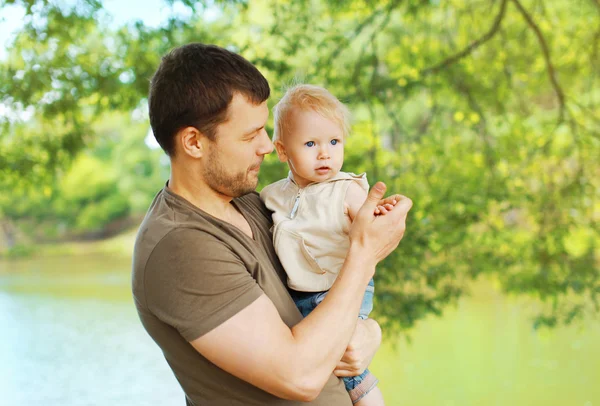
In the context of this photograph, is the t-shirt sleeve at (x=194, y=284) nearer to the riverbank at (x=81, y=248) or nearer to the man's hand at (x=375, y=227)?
the man's hand at (x=375, y=227)

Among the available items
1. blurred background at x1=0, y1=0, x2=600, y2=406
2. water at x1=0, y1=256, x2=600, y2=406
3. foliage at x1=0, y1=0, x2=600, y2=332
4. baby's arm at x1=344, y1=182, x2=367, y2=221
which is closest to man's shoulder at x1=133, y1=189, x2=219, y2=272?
baby's arm at x1=344, y1=182, x2=367, y2=221

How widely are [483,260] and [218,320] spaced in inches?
142

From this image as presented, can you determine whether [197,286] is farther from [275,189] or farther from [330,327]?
[275,189]

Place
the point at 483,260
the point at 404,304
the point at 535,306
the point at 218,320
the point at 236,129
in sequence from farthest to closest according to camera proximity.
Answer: the point at 535,306
the point at 483,260
the point at 404,304
the point at 236,129
the point at 218,320

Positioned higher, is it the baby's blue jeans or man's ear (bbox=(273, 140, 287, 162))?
man's ear (bbox=(273, 140, 287, 162))

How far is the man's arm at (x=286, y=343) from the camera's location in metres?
1.22

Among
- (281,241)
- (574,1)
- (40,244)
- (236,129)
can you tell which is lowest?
(40,244)

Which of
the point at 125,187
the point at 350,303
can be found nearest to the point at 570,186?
the point at 350,303

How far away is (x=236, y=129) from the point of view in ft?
4.63

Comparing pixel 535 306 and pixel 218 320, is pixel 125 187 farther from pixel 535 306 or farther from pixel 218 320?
pixel 218 320

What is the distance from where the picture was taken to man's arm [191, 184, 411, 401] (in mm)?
1219

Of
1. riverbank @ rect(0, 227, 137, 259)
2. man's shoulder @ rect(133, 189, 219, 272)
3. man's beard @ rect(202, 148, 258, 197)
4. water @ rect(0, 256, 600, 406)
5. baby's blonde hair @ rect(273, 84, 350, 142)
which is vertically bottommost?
water @ rect(0, 256, 600, 406)

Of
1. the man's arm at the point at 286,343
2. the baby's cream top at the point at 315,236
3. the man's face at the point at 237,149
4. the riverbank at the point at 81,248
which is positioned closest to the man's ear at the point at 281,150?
the baby's cream top at the point at 315,236

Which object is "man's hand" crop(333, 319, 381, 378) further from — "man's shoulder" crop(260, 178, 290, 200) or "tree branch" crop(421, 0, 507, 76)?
"tree branch" crop(421, 0, 507, 76)
